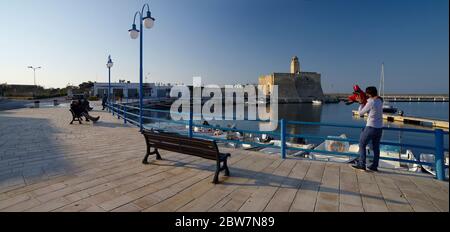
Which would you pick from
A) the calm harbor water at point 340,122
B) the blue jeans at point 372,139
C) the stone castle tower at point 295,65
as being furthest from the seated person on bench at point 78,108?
the stone castle tower at point 295,65

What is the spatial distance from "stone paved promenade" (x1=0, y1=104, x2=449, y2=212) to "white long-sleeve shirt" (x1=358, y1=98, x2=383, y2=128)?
96cm

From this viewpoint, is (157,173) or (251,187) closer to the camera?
(251,187)

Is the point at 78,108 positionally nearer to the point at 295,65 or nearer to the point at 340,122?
the point at 340,122

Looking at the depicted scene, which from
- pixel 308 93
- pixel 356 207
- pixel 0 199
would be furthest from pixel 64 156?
pixel 308 93

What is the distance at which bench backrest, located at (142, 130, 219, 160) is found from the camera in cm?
381

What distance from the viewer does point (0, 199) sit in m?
3.03

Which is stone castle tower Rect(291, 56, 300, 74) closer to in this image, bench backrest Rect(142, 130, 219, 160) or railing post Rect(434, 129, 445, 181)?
railing post Rect(434, 129, 445, 181)

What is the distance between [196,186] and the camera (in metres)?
3.62

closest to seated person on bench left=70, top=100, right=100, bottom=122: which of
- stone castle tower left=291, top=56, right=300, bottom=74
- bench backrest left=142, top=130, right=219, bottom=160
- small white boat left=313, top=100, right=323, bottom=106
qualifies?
bench backrest left=142, top=130, right=219, bottom=160

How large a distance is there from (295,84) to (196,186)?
3880 inches

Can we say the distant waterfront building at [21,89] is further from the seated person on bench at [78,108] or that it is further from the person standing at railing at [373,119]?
the person standing at railing at [373,119]
